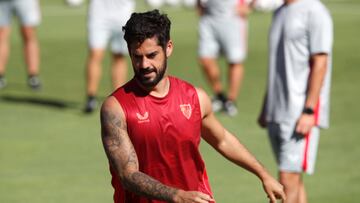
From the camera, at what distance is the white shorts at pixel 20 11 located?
18.3 meters

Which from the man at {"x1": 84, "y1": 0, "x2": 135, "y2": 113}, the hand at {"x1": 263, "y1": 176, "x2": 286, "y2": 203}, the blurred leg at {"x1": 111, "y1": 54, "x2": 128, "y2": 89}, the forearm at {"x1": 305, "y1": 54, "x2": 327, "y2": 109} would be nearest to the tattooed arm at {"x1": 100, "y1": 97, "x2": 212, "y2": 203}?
the hand at {"x1": 263, "y1": 176, "x2": 286, "y2": 203}

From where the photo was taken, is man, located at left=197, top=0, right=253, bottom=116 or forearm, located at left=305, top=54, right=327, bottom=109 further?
man, located at left=197, top=0, right=253, bottom=116

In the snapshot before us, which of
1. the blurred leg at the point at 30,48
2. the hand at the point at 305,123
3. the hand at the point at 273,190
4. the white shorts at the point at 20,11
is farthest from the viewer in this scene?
the blurred leg at the point at 30,48

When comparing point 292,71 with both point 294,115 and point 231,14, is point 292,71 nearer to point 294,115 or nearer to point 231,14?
point 294,115

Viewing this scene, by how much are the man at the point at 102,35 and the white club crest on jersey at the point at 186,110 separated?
9.32 meters

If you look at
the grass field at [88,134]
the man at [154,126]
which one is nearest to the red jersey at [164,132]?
the man at [154,126]

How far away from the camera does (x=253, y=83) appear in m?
20.2

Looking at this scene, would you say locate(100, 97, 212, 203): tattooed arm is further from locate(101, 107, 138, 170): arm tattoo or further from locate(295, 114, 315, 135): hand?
locate(295, 114, 315, 135): hand

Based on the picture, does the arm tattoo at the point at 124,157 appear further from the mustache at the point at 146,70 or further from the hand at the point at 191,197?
the mustache at the point at 146,70

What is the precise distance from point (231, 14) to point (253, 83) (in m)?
2.89

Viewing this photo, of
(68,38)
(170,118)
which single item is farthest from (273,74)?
(68,38)

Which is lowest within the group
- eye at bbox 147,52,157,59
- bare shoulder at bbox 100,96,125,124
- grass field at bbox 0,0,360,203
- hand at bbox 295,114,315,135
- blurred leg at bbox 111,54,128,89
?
grass field at bbox 0,0,360,203

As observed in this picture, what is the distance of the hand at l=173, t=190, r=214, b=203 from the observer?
6660 millimetres

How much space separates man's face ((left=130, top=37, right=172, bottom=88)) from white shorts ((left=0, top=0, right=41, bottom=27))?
11217 mm
